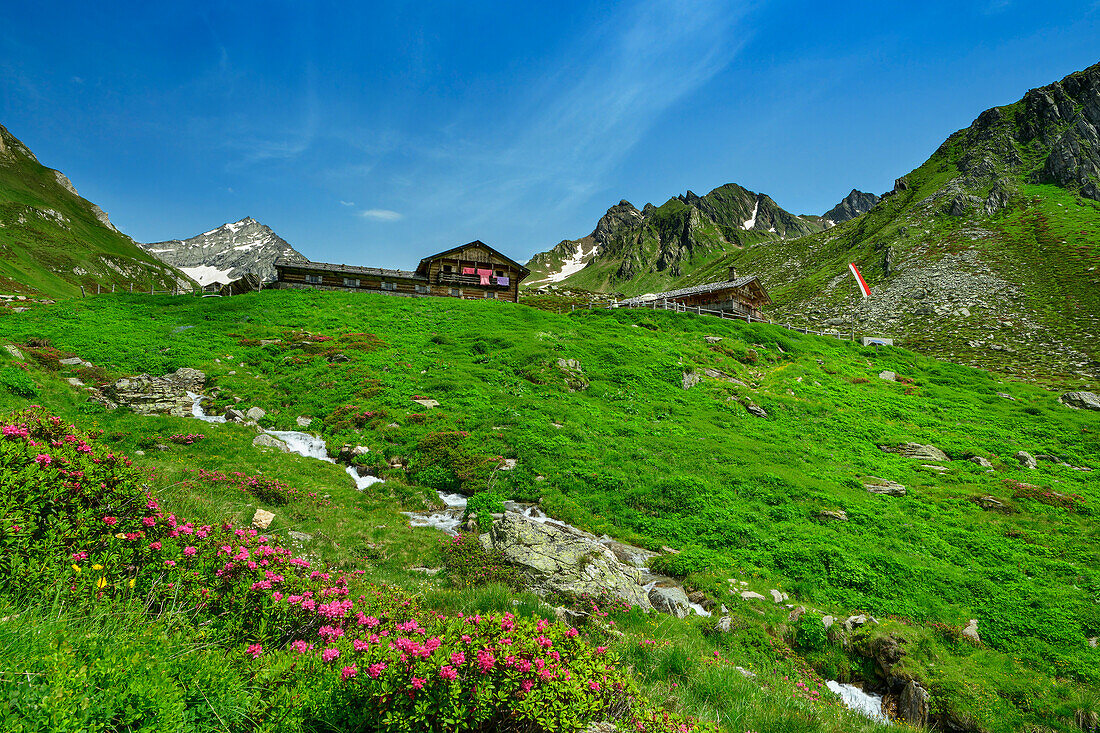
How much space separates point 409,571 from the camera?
36.1 ft

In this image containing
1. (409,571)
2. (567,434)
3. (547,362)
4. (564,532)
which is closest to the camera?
(409,571)

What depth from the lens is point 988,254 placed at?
96.8 metres

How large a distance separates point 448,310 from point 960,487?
39.6 metres

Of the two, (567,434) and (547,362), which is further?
(547,362)

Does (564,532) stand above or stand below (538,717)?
below

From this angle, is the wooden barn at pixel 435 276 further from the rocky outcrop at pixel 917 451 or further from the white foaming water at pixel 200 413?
the rocky outcrop at pixel 917 451

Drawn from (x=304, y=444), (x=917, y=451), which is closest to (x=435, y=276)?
(x=304, y=444)

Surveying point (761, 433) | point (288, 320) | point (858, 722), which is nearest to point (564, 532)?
point (858, 722)

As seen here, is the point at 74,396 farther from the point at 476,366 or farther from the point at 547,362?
the point at 547,362

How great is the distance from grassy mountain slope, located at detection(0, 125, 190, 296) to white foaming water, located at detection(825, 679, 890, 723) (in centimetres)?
13085

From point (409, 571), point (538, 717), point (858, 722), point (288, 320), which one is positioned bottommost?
point (858, 722)

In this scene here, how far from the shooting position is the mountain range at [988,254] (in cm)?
6950

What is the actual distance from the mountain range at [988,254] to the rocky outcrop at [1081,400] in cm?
2729

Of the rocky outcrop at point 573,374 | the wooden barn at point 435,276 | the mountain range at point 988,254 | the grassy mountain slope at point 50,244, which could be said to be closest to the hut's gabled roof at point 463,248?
the wooden barn at point 435,276
